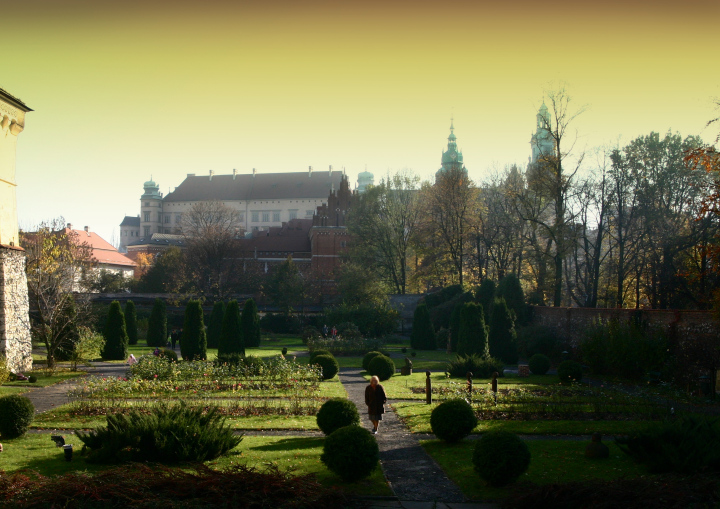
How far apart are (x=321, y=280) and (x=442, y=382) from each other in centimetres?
3325

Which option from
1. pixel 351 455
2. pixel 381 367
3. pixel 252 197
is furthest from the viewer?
pixel 252 197

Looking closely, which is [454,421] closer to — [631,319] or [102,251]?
[631,319]

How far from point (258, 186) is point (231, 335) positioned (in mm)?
75175

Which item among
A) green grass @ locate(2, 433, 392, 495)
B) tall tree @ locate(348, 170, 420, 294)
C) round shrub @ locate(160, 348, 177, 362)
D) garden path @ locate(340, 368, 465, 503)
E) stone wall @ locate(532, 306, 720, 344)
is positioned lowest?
garden path @ locate(340, 368, 465, 503)

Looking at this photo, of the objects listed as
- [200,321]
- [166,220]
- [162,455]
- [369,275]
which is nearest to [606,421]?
[162,455]

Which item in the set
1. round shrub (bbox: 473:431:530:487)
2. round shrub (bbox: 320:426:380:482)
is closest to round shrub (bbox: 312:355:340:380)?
round shrub (bbox: 320:426:380:482)

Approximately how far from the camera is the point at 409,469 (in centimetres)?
972

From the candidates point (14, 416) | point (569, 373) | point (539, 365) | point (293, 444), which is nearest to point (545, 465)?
point (293, 444)

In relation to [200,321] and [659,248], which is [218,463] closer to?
[200,321]

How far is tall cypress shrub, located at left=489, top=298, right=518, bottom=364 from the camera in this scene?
27.4m

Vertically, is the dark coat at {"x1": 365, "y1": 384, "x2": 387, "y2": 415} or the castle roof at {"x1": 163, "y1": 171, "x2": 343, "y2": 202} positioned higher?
the castle roof at {"x1": 163, "y1": 171, "x2": 343, "y2": 202}

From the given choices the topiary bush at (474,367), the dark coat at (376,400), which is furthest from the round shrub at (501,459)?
the topiary bush at (474,367)

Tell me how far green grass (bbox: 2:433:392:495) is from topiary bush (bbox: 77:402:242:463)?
0.25 meters

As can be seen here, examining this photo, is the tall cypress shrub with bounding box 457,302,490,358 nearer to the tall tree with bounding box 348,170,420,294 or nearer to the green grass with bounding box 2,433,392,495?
the green grass with bounding box 2,433,392,495
